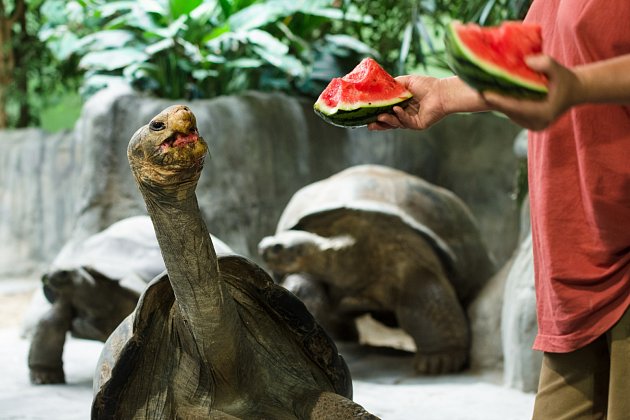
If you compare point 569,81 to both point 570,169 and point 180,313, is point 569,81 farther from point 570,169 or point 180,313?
point 180,313

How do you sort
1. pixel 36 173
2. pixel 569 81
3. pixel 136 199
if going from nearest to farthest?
pixel 569 81
pixel 136 199
pixel 36 173

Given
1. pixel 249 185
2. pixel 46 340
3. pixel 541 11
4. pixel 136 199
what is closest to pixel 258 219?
pixel 249 185

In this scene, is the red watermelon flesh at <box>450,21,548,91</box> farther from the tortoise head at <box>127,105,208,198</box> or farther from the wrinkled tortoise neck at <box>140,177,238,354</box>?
the wrinkled tortoise neck at <box>140,177,238,354</box>

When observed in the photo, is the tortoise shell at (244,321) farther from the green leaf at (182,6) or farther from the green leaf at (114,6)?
the green leaf at (114,6)

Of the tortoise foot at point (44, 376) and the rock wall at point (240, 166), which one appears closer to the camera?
the tortoise foot at point (44, 376)

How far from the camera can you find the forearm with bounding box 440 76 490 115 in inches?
57.9

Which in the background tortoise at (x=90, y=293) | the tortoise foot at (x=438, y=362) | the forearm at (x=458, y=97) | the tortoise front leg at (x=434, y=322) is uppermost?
the forearm at (x=458, y=97)

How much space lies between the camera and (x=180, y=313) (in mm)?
2189

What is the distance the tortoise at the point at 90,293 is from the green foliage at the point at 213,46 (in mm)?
2292

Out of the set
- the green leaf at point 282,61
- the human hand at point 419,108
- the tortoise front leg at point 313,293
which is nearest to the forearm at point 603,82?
the human hand at point 419,108

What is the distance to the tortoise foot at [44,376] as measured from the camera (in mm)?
Answer: 3822

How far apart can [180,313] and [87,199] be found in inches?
148

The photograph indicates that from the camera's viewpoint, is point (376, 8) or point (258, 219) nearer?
point (258, 219)

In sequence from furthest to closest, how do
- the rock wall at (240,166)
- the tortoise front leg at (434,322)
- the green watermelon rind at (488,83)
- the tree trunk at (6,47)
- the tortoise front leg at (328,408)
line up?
the tree trunk at (6,47) < the rock wall at (240,166) < the tortoise front leg at (434,322) < the tortoise front leg at (328,408) < the green watermelon rind at (488,83)
